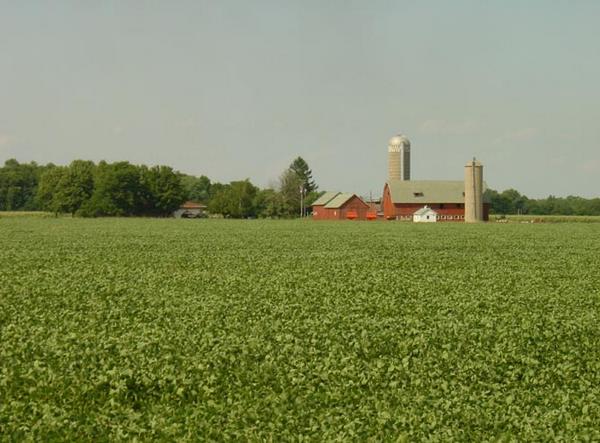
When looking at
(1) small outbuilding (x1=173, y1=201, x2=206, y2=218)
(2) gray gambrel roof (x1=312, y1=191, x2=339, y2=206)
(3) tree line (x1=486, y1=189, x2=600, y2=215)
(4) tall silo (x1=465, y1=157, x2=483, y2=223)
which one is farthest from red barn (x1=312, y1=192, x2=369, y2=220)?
(3) tree line (x1=486, y1=189, x2=600, y2=215)

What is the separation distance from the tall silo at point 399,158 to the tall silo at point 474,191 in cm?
4430

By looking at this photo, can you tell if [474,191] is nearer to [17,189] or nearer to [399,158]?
[399,158]

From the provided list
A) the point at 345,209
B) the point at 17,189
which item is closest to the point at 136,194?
the point at 345,209

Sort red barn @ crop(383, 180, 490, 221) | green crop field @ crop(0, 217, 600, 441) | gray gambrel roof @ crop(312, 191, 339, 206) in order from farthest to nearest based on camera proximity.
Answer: gray gambrel roof @ crop(312, 191, 339, 206), red barn @ crop(383, 180, 490, 221), green crop field @ crop(0, 217, 600, 441)

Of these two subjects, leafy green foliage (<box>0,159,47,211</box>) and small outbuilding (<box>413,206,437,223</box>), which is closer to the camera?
small outbuilding (<box>413,206,437,223</box>)

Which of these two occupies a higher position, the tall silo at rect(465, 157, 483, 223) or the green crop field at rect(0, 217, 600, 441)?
the tall silo at rect(465, 157, 483, 223)

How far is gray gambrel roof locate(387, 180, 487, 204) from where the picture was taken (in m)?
117

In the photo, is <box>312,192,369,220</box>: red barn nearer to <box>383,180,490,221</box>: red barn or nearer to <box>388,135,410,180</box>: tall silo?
<box>383,180,490,221</box>: red barn

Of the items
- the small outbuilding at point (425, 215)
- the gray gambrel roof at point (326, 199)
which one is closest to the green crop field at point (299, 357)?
the small outbuilding at point (425, 215)

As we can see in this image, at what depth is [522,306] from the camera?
17812 millimetres

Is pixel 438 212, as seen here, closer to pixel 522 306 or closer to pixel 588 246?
pixel 588 246

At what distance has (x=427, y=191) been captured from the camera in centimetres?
11812

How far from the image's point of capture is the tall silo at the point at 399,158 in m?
152

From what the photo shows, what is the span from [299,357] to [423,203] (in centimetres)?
10549
